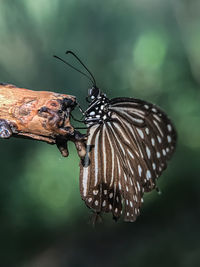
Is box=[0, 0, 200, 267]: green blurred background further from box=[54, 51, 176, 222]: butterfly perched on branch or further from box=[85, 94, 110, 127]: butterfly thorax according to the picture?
box=[85, 94, 110, 127]: butterfly thorax

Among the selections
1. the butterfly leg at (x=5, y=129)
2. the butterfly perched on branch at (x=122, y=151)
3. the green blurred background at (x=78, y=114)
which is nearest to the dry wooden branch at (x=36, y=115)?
the butterfly leg at (x=5, y=129)

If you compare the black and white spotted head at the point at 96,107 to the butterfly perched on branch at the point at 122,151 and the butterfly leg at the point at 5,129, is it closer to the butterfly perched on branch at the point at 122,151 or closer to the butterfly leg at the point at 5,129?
the butterfly perched on branch at the point at 122,151

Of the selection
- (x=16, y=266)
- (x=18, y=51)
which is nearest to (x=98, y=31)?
(x=18, y=51)

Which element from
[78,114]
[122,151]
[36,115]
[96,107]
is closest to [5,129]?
[36,115]

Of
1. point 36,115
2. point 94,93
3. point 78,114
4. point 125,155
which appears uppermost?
point 94,93

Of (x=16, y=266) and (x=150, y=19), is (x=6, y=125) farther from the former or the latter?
(x=150, y=19)

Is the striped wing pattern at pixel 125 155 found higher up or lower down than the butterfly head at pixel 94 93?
lower down

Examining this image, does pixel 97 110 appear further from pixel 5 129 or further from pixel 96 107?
pixel 5 129
